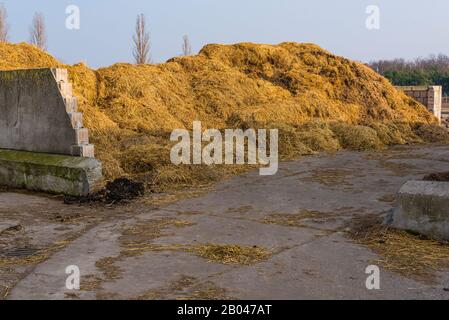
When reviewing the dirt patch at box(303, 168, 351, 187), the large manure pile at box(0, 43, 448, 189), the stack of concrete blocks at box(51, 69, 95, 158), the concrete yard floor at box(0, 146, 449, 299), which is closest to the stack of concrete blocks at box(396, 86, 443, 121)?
the large manure pile at box(0, 43, 448, 189)

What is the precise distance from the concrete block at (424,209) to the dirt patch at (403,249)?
0.31 feet

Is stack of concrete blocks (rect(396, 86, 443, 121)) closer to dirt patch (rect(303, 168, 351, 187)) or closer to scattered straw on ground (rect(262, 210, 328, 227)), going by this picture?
dirt patch (rect(303, 168, 351, 187))

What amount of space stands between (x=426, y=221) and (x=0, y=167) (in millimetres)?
6592

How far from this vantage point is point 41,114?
815 cm

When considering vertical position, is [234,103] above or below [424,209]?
above

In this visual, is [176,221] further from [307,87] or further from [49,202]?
[307,87]

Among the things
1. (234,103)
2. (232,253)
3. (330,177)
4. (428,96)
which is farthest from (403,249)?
(428,96)

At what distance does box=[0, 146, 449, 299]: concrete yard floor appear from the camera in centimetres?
389

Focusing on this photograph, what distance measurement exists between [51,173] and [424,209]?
207 inches

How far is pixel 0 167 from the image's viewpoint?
28.2 feet

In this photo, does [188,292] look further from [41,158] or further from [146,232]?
[41,158]

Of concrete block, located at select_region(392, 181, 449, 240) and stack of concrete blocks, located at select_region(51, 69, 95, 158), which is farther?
stack of concrete blocks, located at select_region(51, 69, 95, 158)
